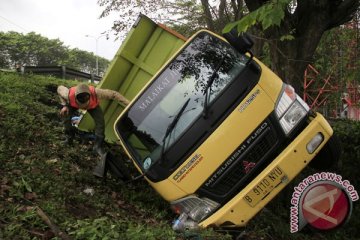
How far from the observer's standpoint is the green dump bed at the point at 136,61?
25.4 ft

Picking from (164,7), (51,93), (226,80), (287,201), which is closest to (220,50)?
(226,80)

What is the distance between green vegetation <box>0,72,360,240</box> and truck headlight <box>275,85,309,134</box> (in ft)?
4.32

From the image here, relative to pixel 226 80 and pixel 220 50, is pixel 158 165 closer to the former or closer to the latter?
pixel 226 80

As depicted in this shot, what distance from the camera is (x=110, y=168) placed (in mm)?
6660

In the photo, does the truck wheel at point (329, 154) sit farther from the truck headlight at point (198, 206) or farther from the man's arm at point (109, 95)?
the man's arm at point (109, 95)

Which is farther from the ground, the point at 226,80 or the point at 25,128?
the point at 226,80

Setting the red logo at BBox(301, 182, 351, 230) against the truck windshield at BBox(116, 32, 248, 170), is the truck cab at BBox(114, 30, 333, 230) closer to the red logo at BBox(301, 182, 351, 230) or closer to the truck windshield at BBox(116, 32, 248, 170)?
the truck windshield at BBox(116, 32, 248, 170)

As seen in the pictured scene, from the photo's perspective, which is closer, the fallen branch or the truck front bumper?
the fallen branch


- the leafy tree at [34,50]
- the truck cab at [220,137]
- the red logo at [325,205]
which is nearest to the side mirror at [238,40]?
the truck cab at [220,137]

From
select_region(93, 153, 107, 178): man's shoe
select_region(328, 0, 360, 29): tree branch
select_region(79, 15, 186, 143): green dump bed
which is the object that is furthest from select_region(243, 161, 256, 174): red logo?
select_region(328, 0, 360, 29): tree branch

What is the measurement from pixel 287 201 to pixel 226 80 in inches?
125

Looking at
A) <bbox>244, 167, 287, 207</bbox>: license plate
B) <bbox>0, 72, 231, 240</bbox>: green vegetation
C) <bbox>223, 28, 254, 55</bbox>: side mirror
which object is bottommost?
<bbox>0, 72, 231, 240</bbox>: green vegetation

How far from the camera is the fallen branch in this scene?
14.0ft

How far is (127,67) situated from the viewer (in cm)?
795
